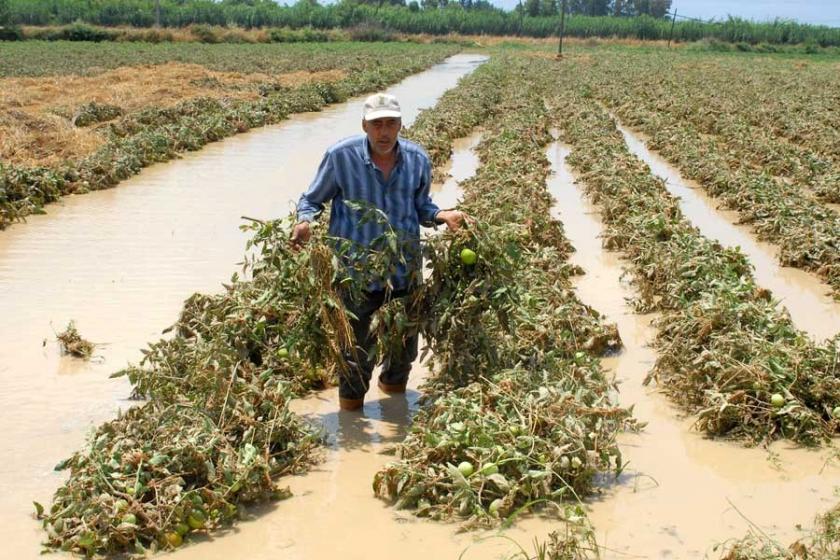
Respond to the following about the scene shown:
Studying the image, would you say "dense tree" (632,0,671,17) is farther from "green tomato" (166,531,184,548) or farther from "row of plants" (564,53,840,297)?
"green tomato" (166,531,184,548)

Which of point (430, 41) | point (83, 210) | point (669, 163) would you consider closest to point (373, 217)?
point (83, 210)

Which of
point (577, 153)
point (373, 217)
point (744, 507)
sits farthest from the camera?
point (577, 153)

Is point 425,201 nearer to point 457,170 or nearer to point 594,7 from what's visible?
point 457,170

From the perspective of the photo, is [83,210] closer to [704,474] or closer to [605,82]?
[704,474]

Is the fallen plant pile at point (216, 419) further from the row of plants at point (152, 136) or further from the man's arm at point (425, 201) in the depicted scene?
the row of plants at point (152, 136)

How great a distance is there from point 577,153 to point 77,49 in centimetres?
3816

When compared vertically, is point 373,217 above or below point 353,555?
above

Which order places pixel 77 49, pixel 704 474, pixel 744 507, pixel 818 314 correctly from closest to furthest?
pixel 744 507, pixel 704 474, pixel 818 314, pixel 77 49

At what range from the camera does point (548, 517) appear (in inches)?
167

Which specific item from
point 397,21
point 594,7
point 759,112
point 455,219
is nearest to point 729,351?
point 455,219

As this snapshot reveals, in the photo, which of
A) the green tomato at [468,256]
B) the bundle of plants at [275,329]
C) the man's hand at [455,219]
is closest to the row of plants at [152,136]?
the bundle of plants at [275,329]

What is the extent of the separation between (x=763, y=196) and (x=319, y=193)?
7799 millimetres

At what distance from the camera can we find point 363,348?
5.40 metres

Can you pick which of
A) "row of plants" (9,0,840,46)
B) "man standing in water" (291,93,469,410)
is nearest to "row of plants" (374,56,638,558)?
"man standing in water" (291,93,469,410)
